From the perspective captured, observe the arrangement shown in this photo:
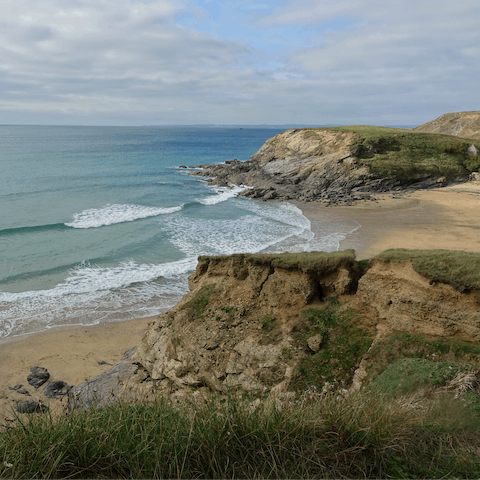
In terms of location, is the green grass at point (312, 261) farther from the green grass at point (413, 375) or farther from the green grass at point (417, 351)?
the green grass at point (413, 375)

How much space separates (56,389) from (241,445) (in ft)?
32.9

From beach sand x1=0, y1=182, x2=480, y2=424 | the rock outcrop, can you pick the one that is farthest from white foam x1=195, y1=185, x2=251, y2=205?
beach sand x1=0, y1=182, x2=480, y2=424

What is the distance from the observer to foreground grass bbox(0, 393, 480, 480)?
3455 mm

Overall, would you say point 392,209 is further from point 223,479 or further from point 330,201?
point 223,479

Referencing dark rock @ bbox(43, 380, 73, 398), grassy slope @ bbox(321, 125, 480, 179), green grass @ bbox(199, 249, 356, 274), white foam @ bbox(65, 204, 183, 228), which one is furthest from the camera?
grassy slope @ bbox(321, 125, 480, 179)

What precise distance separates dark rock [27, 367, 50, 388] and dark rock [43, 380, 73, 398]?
49 centimetres

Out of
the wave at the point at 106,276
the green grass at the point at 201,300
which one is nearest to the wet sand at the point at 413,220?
the wave at the point at 106,276

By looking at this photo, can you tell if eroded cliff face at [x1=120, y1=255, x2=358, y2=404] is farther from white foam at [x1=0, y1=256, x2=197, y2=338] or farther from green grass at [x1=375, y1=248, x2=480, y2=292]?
white foam at [x1=0, y1=256, x2=197, y2=338]

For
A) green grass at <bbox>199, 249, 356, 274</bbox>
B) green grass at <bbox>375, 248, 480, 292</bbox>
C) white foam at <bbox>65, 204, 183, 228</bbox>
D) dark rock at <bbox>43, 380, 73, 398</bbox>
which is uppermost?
green grass at <bbox>375, 248, 480, 292</bbox>

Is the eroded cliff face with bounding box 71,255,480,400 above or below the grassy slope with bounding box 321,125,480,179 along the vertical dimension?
below

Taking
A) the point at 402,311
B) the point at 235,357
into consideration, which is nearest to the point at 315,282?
the point at 402,311

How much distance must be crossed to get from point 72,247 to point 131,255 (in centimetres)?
458

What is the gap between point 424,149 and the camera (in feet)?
163

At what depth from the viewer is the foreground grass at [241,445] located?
3455 mm
